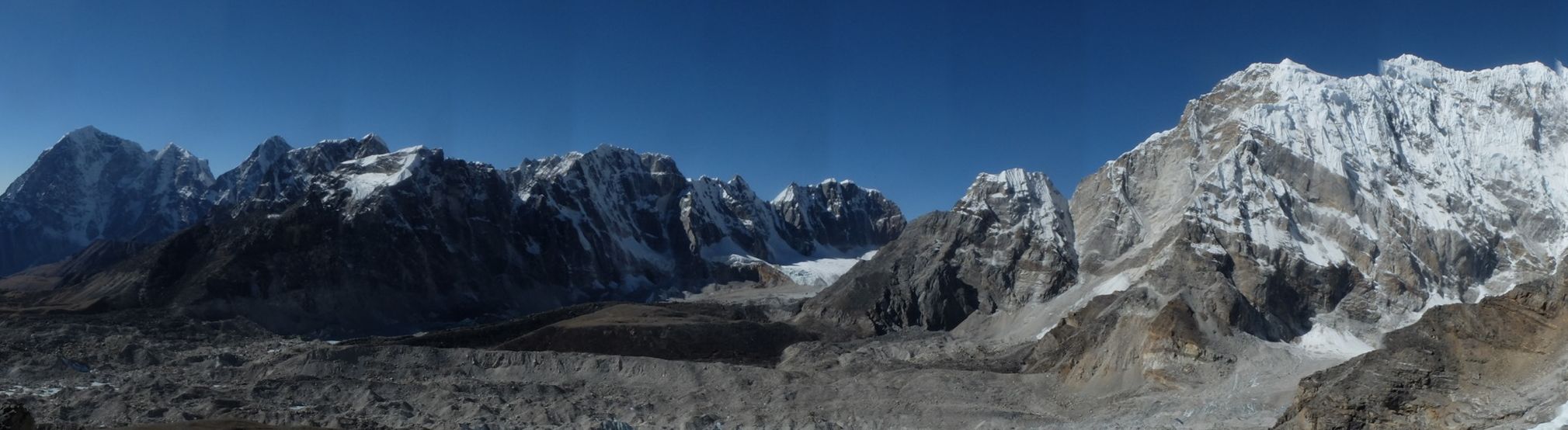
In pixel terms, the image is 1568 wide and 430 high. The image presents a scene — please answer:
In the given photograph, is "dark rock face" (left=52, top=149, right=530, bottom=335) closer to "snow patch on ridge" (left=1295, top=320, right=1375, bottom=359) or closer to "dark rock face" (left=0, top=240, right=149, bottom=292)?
"dark rock face" (left=0, top=240, right=149, bottom=292)

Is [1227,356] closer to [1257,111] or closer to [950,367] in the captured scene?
[950,367]

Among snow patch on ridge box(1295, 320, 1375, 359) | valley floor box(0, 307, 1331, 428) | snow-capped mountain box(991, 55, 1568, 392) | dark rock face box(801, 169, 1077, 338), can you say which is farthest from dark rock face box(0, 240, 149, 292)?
snow patch on ridge box(1295, 320, 1375, 359)

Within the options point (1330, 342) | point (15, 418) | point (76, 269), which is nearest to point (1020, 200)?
point (1330, 342)

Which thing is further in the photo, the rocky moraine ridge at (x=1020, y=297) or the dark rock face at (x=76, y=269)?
the dark rock face at (x=76, y=269)

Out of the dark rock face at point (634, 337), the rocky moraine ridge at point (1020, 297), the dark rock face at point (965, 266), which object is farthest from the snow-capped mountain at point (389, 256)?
the dark rock face at point (965, 266)

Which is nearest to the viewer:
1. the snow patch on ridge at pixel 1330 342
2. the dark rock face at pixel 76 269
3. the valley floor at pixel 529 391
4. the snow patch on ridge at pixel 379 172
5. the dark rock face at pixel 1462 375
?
the dark rock face at pixel 1462 375

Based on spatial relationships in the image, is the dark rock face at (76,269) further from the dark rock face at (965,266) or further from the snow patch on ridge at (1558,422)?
the snow patch on ridge at (1558,422)
